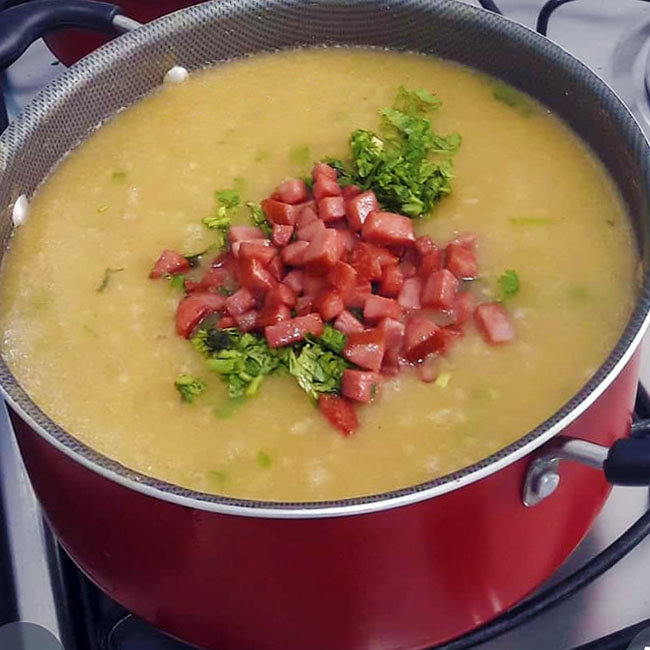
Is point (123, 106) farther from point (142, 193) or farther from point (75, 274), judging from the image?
point (75, 274)

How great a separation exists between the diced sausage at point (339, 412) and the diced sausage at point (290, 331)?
0.06 meters

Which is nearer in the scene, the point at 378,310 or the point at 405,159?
the point at 378,310

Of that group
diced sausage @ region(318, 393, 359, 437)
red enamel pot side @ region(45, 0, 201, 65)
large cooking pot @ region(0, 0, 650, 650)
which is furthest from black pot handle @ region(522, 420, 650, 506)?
red enamel pot side @ region(45, 0, 201, 65)

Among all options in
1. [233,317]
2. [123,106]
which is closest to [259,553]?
[233,317]

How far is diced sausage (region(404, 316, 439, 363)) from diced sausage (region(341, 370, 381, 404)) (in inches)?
2.0

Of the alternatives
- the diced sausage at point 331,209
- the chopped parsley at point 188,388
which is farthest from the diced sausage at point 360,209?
the chopped parsley at point 188,388

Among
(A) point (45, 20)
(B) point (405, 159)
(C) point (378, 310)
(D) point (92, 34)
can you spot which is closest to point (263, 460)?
(C) point (378, 310)

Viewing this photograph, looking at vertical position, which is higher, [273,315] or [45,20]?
[45,20]

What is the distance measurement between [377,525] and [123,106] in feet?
2.41

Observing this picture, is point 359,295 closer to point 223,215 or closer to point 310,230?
point 310,230

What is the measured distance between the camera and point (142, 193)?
117 cm

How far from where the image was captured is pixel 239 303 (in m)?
0.98

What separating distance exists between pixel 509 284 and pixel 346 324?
0.18 metres

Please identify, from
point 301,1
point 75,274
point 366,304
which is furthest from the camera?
point 301,1
